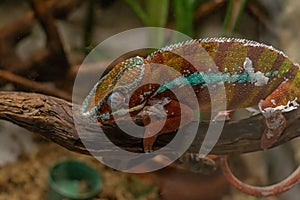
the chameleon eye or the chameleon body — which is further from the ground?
the chameleon body

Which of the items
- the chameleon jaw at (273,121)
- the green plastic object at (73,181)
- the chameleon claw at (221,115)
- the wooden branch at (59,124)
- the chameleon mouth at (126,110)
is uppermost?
the chameleon jaw at (273,121)

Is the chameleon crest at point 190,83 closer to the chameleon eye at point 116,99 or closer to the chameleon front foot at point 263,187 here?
the chameleon eye at point 116,99

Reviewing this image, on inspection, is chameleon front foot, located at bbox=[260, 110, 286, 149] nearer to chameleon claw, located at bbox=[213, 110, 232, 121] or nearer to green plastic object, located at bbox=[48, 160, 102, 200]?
chameleon claw, located at bbox=[213, 110, 232, 121]

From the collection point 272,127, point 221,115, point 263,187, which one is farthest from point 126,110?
point 263,187

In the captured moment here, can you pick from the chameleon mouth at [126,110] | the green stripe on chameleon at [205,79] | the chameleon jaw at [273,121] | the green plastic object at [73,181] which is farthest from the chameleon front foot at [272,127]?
the green plastic object at [73,181]

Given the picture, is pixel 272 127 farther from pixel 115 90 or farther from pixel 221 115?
pixel 115 90

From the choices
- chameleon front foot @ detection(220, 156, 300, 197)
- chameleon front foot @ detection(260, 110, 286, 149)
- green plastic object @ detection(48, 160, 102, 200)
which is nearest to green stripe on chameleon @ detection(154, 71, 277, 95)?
chameleon front foot @ detection(260, 110, 286, 149)

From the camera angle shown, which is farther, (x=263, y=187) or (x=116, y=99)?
(x=263, y=187)
